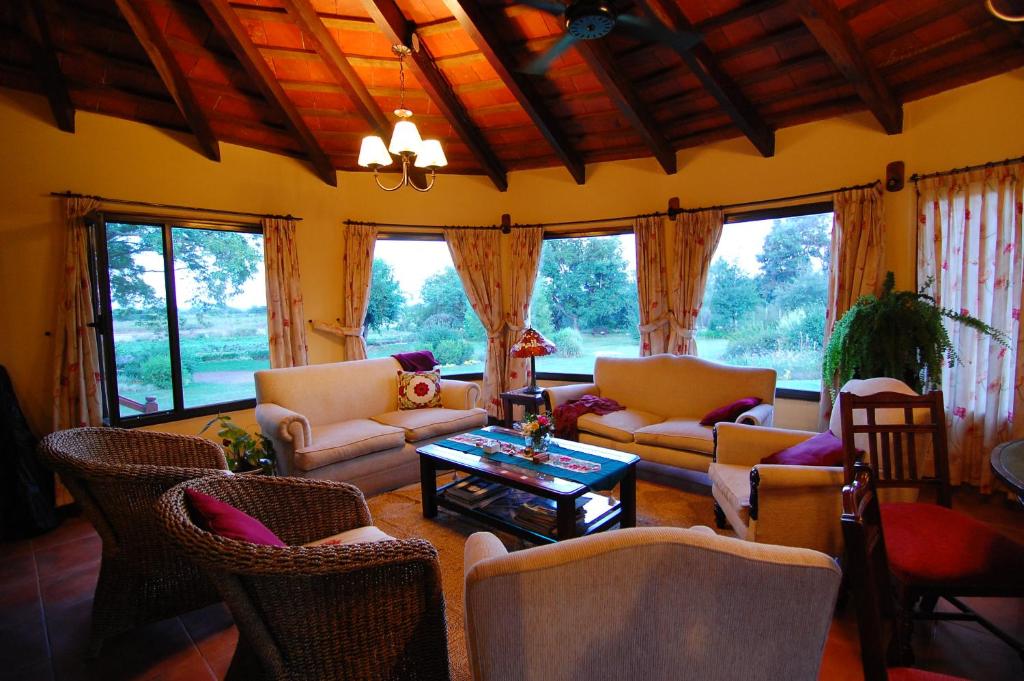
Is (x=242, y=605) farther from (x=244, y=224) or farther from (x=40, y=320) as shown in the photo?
(x=244, y=224)

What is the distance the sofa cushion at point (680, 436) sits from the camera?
3559 millimetres

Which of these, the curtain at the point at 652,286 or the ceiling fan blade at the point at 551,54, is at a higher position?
the ceiling fan blade at the point at 551,54

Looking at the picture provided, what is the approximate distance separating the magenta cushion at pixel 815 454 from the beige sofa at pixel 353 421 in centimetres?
245

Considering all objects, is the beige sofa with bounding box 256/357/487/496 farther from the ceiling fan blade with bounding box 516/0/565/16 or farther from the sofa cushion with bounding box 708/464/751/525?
the ceiling fan blade with bounding box 516/0/565/16

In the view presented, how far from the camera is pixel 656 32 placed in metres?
2.67

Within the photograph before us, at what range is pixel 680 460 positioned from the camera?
3627 millimetres

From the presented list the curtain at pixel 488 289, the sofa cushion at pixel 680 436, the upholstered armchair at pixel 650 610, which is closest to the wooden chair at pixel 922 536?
the upholstered armchair at pixel 650 610

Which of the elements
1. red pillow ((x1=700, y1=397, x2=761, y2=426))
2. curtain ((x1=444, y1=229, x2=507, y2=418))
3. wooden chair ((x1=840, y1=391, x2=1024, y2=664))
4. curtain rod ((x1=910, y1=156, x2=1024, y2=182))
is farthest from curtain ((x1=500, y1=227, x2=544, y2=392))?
wooden chair ((x1=840, y1=391, x2=1024, y2=664))

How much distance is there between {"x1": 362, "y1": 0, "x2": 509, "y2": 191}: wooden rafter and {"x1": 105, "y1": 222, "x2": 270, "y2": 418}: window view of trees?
211cm

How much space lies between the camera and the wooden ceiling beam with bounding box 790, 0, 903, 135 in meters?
3.16

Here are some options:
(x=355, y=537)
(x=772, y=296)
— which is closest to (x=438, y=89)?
(x=772, y=296)

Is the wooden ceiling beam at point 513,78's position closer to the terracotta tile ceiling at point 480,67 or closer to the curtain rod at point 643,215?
the terracotta tile ceiling at point 480,67

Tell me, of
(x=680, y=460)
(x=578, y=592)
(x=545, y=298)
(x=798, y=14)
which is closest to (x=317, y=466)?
(x=680, y=460)

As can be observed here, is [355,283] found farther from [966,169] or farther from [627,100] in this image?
[966,169]
